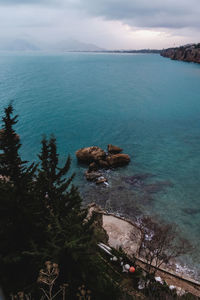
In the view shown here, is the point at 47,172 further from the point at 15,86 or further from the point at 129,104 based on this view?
the point at 15,86

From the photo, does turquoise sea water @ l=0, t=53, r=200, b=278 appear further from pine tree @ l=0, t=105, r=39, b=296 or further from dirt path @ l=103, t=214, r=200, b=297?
pine tree @ l=0, t=105, r=39, b=296

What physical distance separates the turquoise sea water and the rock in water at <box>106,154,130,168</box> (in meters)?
1.49

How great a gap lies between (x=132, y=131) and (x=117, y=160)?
2198cm

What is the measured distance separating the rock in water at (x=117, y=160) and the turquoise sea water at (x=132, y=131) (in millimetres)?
1489

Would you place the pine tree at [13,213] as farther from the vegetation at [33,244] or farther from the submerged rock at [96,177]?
the submerged rock at [96,177]

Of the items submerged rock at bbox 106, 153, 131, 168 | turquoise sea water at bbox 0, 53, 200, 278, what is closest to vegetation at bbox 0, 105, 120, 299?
turquoise sea water at bbox 0, 53, 200, 278

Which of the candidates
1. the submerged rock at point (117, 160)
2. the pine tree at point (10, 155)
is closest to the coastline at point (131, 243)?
the pine tree at point (10, 155)

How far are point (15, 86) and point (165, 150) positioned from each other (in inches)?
3815

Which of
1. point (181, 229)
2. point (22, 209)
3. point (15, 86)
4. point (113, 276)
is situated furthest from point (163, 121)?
point (15, 86)

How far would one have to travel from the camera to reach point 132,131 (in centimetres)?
6372

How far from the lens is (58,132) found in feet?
206

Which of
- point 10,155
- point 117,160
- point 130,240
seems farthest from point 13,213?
point 117,160

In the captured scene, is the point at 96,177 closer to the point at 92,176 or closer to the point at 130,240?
the point at 92,176

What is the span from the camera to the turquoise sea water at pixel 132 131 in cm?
3491
